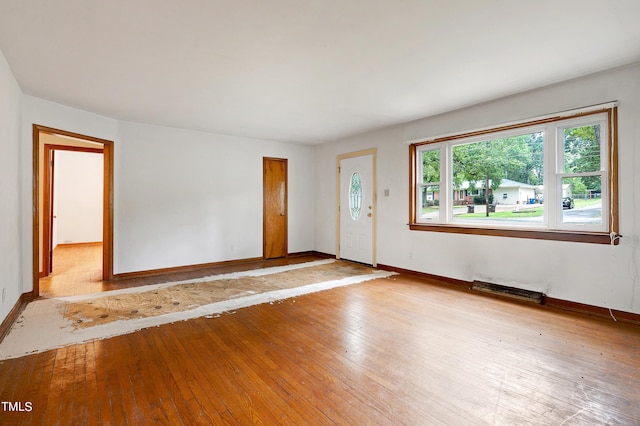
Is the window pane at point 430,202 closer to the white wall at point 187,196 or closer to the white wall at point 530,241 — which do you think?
the white wall at point 530,241

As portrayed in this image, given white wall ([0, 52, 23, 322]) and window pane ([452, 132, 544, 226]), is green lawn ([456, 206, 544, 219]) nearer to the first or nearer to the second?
window pane ([452, 132, 544, 226])

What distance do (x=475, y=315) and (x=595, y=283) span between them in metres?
1.37

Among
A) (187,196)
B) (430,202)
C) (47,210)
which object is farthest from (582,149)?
(47,210)

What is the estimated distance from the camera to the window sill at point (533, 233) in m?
3.30

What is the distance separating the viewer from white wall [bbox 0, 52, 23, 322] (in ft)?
9.45

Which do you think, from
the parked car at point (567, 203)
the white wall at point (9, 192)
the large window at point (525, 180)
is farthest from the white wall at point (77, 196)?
the parked car at point (567, 203)

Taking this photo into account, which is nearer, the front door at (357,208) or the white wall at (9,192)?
the white wall at (9,192)

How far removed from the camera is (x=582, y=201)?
3.47m

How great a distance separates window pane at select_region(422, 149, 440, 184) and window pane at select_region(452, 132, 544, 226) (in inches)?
10.1

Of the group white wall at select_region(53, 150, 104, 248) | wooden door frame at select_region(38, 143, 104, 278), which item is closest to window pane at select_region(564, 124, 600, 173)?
wooden door frame at select_region(38, 143, 104, 278)

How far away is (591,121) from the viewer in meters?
3.38

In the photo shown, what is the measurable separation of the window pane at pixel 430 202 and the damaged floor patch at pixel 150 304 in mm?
1235

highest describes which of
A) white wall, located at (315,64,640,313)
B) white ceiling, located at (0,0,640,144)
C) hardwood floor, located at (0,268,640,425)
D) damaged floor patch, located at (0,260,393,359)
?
white ceiling, located at (0,0,640,144)

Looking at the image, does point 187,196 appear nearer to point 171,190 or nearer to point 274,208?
point 171,190
